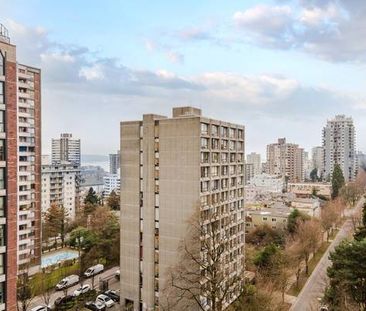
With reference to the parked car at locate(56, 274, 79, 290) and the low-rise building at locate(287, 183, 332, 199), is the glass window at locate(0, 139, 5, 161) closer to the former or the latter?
the parked car at locate(56, 274, 79, 290)

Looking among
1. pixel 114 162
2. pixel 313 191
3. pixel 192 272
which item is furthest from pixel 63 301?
pixel 114 162

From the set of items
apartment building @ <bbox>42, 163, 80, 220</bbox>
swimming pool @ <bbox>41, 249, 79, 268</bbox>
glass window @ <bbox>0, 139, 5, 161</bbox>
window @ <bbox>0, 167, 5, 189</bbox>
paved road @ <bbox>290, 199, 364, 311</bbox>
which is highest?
glass window @ <bbox>0, 139, 5, 161</bbox>

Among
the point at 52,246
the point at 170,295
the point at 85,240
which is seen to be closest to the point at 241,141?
the point at 170,295

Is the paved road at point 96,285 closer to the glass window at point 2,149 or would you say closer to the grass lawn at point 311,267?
the grass lawn at point 311,267

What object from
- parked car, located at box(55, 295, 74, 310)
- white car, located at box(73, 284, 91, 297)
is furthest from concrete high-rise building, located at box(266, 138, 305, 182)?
parked car, located at box(55, 295, 74, 310)

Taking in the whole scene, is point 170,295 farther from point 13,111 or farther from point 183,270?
point 13,111

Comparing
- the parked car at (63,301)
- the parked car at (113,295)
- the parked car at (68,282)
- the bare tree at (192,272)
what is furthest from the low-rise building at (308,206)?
the parked car at (63,301)

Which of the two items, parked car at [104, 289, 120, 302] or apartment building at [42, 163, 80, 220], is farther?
apartment building at [42, 163, 80, 220]
